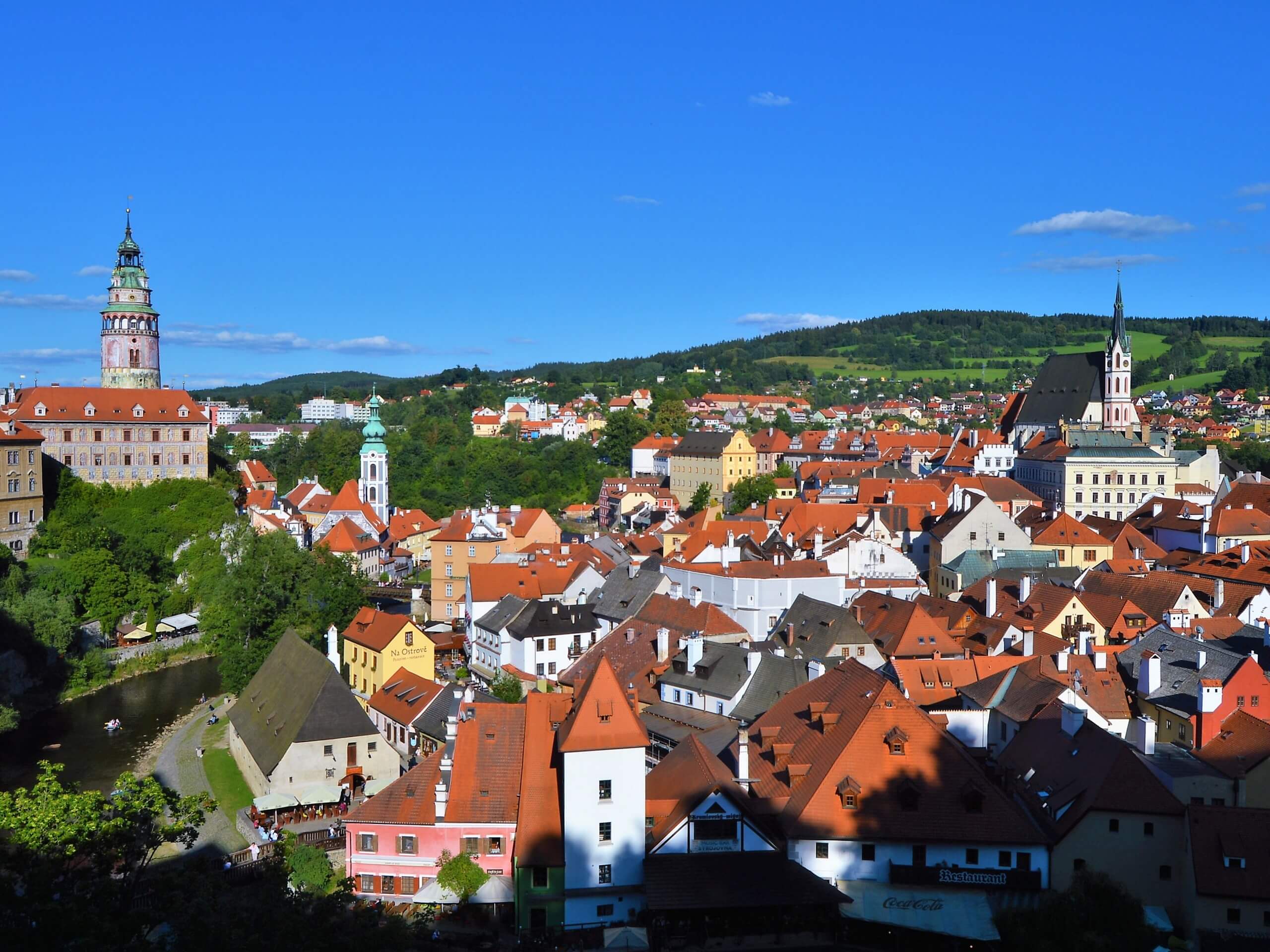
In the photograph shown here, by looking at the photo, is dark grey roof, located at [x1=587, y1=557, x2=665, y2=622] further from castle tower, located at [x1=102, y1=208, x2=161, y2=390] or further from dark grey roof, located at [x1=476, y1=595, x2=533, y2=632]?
castle tower, located at [x1=102, y1=208, x2=161, y2=390]

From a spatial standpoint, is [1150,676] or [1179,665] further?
[1179,665]

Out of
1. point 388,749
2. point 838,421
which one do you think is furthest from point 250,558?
point 838,421

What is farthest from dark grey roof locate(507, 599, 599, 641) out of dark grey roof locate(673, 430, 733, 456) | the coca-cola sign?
dark grey roof locate(673, 430, 733, 456)

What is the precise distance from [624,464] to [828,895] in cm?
9328

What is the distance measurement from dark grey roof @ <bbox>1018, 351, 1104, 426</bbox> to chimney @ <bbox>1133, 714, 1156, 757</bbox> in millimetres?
64696

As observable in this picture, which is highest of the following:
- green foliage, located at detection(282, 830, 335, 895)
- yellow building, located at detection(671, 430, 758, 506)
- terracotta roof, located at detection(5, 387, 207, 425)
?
terracotta roof, located at detection(5, 387, 207, 425)

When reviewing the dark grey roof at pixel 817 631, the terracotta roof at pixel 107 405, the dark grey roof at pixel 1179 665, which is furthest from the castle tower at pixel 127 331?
the dark grey roof at pixel 1179 665

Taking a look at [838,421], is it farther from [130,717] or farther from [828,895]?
[828,895]

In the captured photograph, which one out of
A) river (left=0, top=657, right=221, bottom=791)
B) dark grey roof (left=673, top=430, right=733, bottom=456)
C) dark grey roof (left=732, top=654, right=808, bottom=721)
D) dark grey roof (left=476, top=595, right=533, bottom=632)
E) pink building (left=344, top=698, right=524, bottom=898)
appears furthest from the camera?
dark grey roof (left=673, top=430, right=733, bottom=456)

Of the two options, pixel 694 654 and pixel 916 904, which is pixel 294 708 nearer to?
pixel 694 654

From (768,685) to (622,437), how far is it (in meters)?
83.0

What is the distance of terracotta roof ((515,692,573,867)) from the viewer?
70.6 ft

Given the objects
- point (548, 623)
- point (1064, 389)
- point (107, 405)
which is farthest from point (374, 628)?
point (1064, 389)

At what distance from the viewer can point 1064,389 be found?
91750 millimetres
